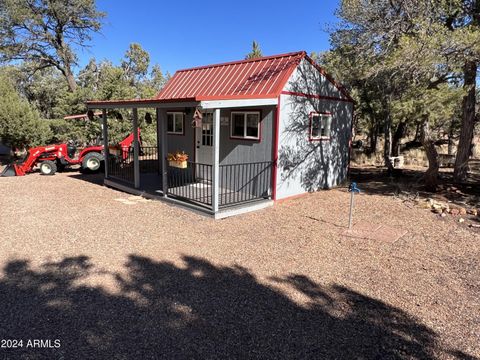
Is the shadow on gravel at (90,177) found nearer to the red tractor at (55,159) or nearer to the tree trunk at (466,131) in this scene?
the red tractor at (55,159)

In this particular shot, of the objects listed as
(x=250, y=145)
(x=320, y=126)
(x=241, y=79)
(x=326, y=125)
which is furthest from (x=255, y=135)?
(x=326, y=125)

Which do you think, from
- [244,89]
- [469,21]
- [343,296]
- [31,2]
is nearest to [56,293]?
[343,296]

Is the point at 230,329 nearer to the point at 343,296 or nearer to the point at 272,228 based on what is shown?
the point at 343,296

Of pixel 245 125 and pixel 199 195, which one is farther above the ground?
pixel 245 125

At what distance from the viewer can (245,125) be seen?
832 centimetres

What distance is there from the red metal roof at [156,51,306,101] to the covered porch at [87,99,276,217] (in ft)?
1.61

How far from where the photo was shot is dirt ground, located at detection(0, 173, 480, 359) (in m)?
2.97

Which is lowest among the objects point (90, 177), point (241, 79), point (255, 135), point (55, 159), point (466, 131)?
point (90, 177)

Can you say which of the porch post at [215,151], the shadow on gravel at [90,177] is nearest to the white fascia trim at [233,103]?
the porch post at [215,151]

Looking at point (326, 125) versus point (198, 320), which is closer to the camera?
point (198, 320)

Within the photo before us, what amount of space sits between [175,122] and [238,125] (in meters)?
3.01

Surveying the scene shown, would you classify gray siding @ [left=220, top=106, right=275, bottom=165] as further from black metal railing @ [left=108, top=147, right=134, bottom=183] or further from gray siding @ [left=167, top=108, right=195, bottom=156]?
black metal railing @ [left=108, top=147, right=134, bottom=183]

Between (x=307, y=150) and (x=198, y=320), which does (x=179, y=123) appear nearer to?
(x=307, y=150)

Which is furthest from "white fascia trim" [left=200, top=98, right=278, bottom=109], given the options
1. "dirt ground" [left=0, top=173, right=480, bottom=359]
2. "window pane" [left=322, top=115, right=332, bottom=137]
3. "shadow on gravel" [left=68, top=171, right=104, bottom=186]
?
"shadow on gravel" [left=68, top=171, right=104, bottom=186]
